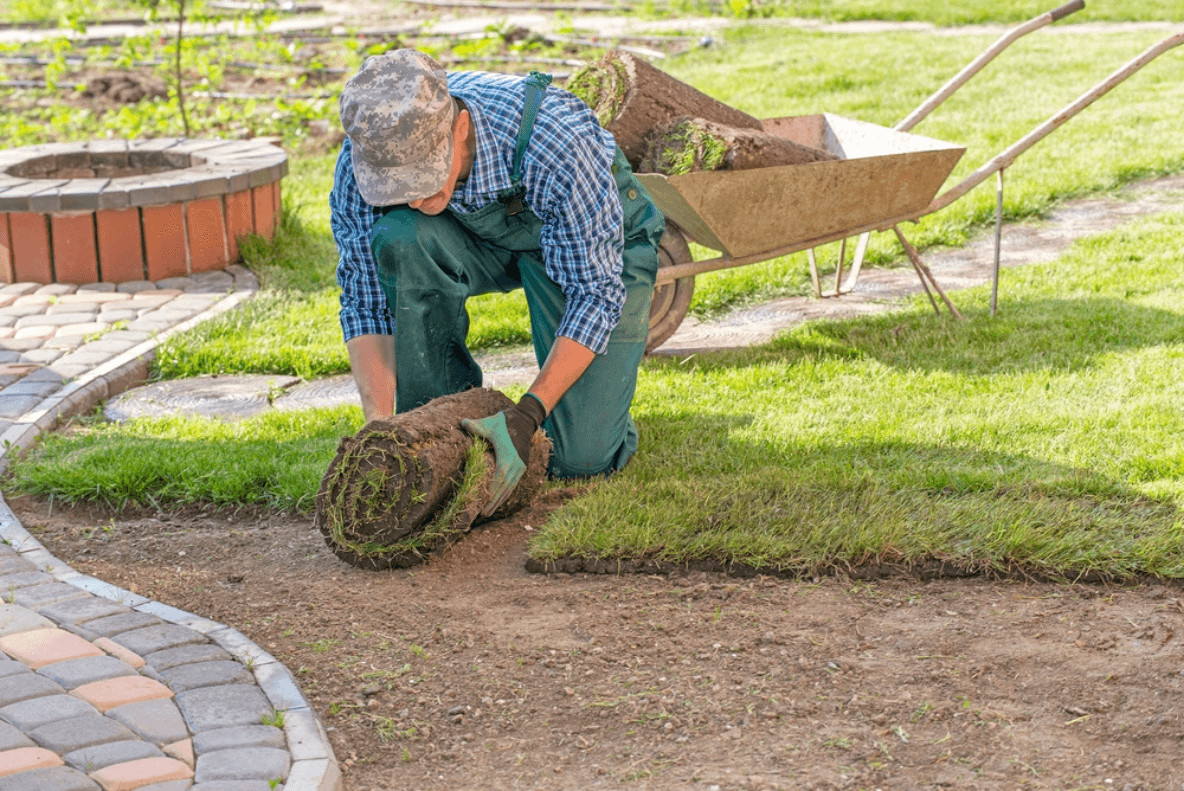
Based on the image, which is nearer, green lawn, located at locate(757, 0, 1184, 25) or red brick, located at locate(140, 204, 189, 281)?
red brick, located at locate(140, 204, 189, 281)

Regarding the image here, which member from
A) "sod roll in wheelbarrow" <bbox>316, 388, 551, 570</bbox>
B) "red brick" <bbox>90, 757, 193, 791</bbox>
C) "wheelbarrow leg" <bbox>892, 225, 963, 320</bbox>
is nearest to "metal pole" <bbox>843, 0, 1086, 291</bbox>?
"wheelbarrow leg" <bbox>892, 225, 963, 320</bbox>

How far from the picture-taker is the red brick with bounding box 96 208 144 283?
247 inches

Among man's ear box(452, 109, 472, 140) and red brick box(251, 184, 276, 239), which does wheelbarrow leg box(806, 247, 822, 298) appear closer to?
man's ear box(452, 109, 472, 140)

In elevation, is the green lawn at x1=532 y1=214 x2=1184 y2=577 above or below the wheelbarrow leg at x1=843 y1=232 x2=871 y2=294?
below

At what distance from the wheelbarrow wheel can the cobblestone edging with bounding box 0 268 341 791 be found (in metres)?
2.60

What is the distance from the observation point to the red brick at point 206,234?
6.49 m

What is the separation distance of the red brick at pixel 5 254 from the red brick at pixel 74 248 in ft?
0.72

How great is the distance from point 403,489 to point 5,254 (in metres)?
3.92

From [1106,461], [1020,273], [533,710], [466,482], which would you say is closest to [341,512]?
[466,482]

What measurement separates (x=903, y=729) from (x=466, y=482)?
4.50 feet

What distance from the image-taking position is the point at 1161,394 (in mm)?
4484

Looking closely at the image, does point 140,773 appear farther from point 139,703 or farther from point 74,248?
point 74,248

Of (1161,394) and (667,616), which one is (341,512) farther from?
(1161,394)

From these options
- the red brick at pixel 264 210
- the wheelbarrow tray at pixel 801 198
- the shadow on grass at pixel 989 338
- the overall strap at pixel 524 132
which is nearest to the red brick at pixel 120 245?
the red brick at pixel 264 210
